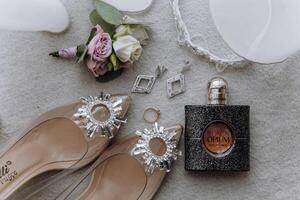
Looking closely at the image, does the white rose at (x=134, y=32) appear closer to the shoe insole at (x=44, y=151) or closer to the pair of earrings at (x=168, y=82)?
the pair of earrings at (x=168, y=82)

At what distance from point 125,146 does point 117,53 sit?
0.18 metres

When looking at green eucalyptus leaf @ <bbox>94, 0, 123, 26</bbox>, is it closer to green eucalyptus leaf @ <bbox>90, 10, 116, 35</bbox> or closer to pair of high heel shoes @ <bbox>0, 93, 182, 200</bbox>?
green eucalyptus leaf @ <bbox>90, 10, 116, 35</bbox>

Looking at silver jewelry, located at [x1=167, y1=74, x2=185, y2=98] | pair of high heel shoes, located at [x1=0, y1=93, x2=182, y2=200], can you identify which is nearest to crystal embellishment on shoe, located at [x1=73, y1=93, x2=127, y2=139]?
pair of high heel shoes, located at [x1=0, y1=93, x2=182, y2=200]

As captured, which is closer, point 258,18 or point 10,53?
point 258,18

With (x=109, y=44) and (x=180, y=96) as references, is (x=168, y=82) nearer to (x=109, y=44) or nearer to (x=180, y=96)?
(x=180, y=96)

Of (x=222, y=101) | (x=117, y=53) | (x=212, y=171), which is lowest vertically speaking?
(x=212, y=171)

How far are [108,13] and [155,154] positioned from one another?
0.28 meters

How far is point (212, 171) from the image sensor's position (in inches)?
40.1

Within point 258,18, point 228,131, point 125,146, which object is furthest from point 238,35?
point 125,146

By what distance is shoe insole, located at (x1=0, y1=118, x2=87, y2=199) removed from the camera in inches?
40.0

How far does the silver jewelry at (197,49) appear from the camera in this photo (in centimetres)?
103

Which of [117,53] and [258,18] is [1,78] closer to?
[117,53]

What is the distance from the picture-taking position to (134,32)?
1025 mm

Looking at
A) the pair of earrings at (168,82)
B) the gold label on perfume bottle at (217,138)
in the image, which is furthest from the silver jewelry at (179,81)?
the gold label on perfume bottle at (217,138)
